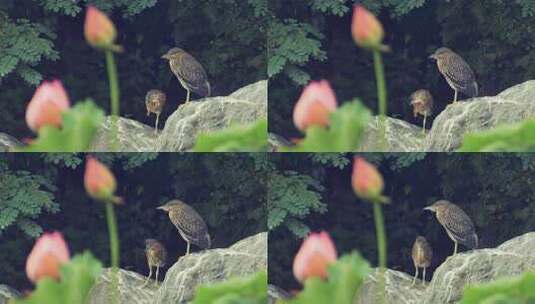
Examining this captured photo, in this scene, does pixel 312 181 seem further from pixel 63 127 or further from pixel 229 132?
pixel 63 127

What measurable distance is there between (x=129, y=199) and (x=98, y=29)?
0.79 metres

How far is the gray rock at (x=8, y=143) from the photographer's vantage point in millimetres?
4332

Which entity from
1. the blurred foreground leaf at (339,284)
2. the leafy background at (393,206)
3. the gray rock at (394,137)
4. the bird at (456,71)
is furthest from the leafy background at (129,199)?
the bird at (456,71)

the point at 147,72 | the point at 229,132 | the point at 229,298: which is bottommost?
the point at 229,298

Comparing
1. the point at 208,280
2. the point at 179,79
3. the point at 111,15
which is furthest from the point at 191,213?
the point at 111,15

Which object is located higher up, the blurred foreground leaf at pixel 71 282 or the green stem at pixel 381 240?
the green stem at pixel 381 240

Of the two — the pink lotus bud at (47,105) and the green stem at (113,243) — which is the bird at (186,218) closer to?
the green stem at (113,243)

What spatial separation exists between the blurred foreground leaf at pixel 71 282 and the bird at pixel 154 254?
0.23 m

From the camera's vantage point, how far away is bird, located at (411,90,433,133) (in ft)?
14.3

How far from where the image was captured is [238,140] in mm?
4340

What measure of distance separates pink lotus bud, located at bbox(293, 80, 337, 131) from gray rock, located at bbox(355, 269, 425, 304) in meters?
0.75

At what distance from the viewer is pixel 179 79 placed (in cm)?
438

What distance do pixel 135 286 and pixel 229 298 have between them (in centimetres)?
44

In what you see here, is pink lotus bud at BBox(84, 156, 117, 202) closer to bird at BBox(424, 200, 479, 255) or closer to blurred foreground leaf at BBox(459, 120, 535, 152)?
bird at BBox(424, 200, 479, 255)
